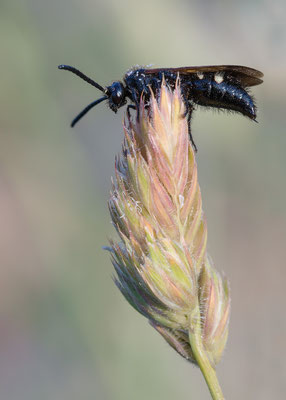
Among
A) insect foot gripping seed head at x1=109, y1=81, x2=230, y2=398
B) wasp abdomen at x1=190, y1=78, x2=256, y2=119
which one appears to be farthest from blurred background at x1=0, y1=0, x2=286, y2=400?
insect foot gripping seed head at x1=109, y1=81, x2=230, y2=398

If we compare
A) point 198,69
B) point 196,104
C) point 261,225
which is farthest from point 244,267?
point 198,69

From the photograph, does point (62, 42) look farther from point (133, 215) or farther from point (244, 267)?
point (133, 215)

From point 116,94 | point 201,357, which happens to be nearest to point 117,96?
point 116,94

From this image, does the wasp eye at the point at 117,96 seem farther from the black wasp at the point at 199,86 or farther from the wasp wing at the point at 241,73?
the wasp wing at the point at 241,73

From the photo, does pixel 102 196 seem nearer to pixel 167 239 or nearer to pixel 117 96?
pixel 117 96

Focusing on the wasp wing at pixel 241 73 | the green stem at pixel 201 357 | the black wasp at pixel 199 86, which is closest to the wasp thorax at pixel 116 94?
the black wasp at pixel 199 86
